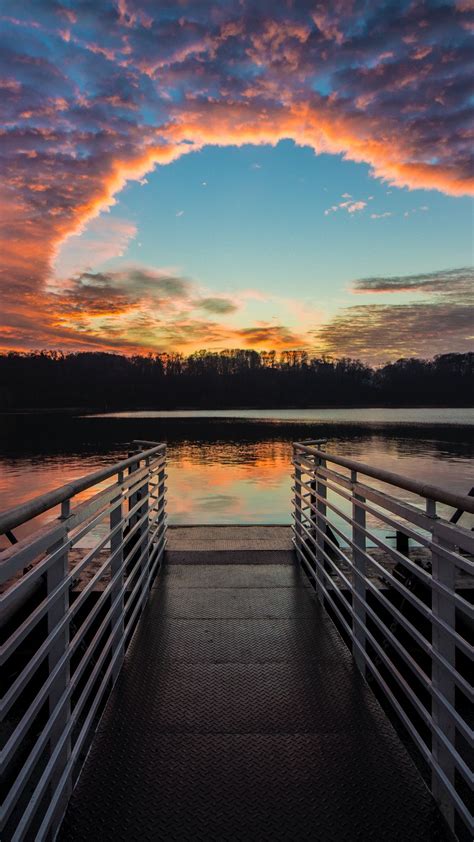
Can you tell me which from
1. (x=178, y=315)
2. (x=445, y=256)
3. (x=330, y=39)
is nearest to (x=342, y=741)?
(x=330, y=39)

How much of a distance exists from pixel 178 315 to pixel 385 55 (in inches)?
1868

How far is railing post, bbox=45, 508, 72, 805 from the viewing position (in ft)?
6.06

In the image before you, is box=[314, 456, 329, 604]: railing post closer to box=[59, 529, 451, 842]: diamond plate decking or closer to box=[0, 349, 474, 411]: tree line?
box=[59, 529, 451, 842]: diamond plate decking

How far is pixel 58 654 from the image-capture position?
188 cm

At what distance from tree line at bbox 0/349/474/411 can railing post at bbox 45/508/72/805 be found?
113019 mm

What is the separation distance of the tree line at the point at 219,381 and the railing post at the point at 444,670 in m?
113

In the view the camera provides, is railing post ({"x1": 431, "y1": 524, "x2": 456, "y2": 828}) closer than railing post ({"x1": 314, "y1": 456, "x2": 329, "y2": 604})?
Yes

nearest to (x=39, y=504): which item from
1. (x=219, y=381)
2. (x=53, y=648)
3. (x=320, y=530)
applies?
(x=53, y=648)

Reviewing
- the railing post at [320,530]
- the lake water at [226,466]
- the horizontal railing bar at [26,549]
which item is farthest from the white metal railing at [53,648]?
the lake water at [226,466]

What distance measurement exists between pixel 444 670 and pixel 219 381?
117 metres

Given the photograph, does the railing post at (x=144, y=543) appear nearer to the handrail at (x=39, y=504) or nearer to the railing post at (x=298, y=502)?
the handrail at (x=39, y=504)

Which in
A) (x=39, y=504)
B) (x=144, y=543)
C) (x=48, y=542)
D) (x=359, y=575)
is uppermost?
(x=39, y=504)

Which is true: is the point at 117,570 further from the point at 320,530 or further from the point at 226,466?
the point at 226,466

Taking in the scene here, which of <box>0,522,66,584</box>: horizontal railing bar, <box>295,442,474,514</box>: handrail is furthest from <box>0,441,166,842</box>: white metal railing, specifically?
<box>295,442,474,514</box>: handrail
